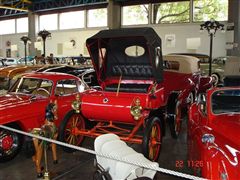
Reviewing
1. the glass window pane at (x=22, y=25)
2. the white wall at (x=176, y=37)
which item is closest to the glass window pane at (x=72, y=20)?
the white wall at (x=176, y=37)

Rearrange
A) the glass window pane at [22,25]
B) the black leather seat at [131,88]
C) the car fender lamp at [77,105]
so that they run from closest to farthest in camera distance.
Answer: the car fender lamp at [77,105] → the black leather seat at [131,88] → the glass window pane at [22,25]

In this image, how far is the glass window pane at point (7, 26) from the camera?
32.1 meters

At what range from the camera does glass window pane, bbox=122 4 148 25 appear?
74.2 ft

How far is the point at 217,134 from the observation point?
355 centimetres

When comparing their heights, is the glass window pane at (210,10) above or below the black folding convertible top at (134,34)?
above

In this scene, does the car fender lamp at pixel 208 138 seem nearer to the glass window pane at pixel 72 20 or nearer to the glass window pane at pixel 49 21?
the glass window pane at pixel 72 20

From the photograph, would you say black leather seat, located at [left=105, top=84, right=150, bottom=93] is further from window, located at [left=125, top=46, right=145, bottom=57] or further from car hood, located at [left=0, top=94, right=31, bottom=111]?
car hood, located at [left=0, top=94, right=31, bottom=111]

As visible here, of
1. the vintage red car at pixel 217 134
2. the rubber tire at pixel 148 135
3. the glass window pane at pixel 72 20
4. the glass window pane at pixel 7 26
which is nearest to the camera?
the vintage red car at pixel 217 134

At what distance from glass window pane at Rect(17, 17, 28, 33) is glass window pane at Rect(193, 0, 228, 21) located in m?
17.7

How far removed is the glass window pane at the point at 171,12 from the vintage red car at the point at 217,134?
680 inches

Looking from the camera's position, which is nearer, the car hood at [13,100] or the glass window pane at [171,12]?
the car hood at [13,100]

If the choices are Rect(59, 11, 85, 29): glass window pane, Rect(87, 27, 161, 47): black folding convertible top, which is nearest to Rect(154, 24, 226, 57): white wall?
Rect(59, 11, 85, 29): glass window pane

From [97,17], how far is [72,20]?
2902 mm

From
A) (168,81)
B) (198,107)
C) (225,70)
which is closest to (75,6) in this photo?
(225,70)
